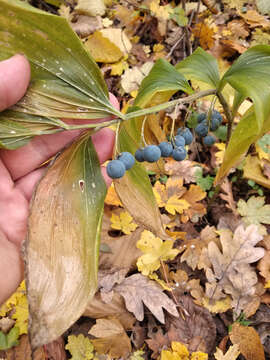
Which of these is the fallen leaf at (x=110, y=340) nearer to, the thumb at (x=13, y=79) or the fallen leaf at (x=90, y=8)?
the thumb at (x=13, y=79)

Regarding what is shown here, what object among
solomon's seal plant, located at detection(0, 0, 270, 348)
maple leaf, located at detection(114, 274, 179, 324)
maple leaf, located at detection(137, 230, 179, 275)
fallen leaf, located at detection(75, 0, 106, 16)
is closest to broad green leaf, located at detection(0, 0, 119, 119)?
solomon's seal plant, located at detection(0, 0, 270, 348)

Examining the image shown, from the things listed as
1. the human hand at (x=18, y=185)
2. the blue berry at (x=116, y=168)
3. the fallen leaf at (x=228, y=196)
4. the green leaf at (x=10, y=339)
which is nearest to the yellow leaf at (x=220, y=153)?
the fallen leaf at (x=228, y=196)

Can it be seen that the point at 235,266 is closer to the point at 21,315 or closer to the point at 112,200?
the point at 112,200

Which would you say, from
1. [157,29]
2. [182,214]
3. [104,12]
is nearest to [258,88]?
[182,214]

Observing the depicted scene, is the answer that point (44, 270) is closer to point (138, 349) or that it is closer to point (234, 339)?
point (138, 349)

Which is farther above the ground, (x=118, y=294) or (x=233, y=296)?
(x=233, y=296)

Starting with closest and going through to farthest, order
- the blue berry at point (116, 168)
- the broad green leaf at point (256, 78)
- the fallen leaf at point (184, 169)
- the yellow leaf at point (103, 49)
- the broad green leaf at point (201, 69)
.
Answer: the broad green leaf at point (256, 78), the blue berry at point (116, 168), the broad green leaf at point (201, 69), the fallen leaf at point (184, 169), the yellow leaf at point (103, 49)

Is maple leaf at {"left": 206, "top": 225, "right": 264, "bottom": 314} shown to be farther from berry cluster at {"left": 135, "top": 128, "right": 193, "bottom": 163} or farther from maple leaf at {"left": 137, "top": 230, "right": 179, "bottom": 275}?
berry cluster at {"left": 135, "top": 128, "right": 193, "bottom": 163}
